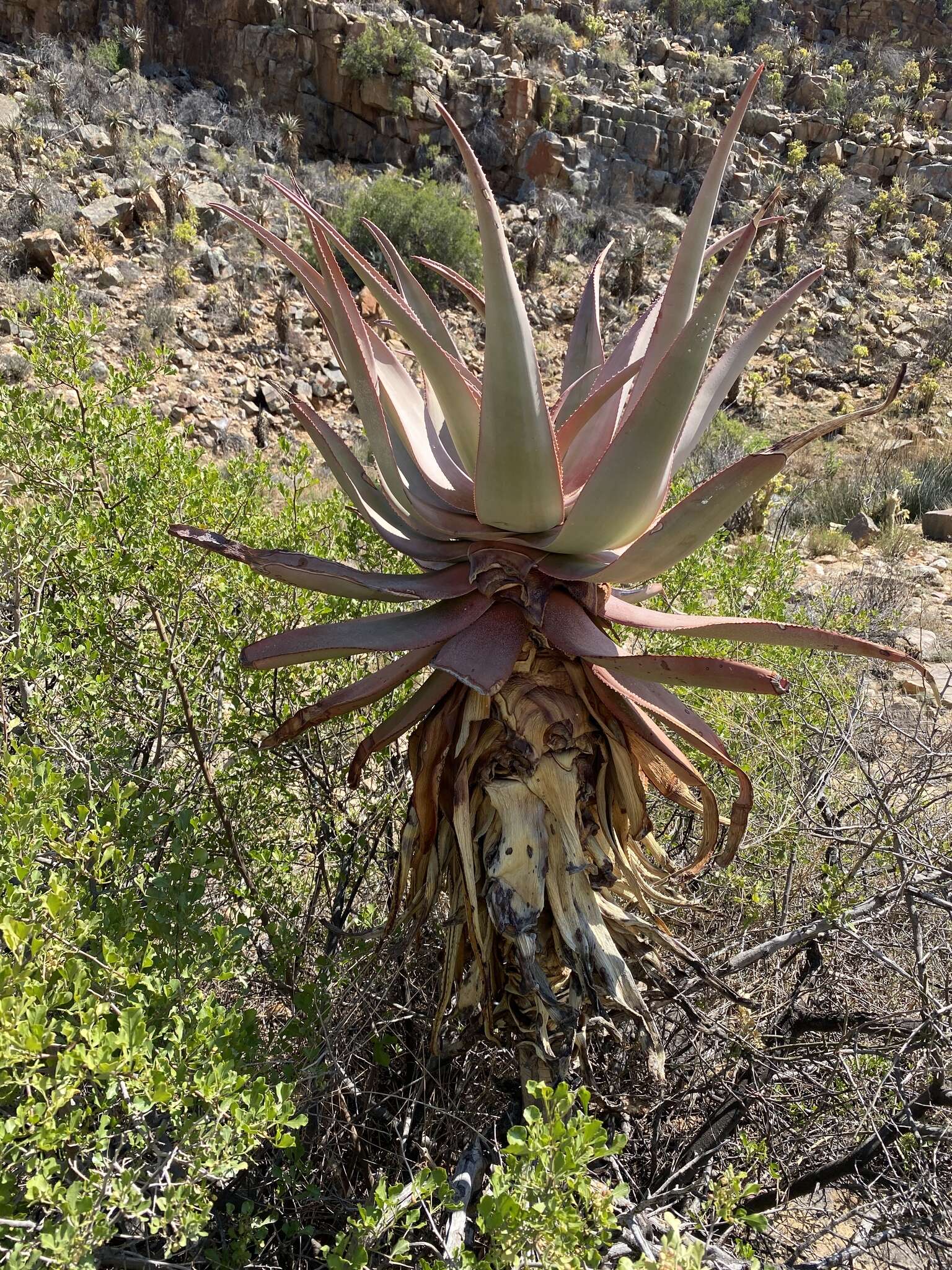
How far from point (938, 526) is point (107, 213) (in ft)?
52.1

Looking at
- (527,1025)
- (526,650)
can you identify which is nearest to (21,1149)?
(527,1025)

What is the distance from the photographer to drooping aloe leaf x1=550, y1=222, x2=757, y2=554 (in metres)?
1.35

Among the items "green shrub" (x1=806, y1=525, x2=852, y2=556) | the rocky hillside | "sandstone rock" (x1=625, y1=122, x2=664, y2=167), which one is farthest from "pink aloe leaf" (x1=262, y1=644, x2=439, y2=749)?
"sandstone rock" (x1=625, y1=122, x2=664, y2=167)

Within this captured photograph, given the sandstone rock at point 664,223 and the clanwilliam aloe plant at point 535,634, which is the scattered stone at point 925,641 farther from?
the sandstone rock at point 664,223

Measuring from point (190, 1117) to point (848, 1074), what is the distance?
1.52 meters

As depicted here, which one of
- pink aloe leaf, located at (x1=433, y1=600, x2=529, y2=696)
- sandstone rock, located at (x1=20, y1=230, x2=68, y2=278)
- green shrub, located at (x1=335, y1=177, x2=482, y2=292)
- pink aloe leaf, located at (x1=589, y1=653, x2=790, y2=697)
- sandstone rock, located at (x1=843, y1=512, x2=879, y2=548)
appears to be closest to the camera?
pink aloe leaf, located at (x1=589, y1=653, x2=790, y2=697)

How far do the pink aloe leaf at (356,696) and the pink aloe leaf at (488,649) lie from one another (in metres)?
0.10

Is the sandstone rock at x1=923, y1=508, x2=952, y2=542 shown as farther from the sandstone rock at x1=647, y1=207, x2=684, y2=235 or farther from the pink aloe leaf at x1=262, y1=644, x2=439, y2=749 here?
the sandstone rock at x1=647, y1=207, x2=684, y2=235

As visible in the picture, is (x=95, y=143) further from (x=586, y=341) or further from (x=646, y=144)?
(x=586, y=341)

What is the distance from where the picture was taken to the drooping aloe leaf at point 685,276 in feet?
5.16

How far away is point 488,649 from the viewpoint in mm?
1541

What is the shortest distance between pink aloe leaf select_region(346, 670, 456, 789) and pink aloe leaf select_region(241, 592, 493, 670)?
0.39 ft

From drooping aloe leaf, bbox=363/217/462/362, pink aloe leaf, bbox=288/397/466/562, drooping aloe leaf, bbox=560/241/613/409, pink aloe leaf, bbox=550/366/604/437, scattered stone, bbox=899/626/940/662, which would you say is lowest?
scattered stone, bbox=899/626/940/662

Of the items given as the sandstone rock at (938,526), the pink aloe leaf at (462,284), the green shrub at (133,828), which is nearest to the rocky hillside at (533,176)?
the sandstone rock at (938,526)
